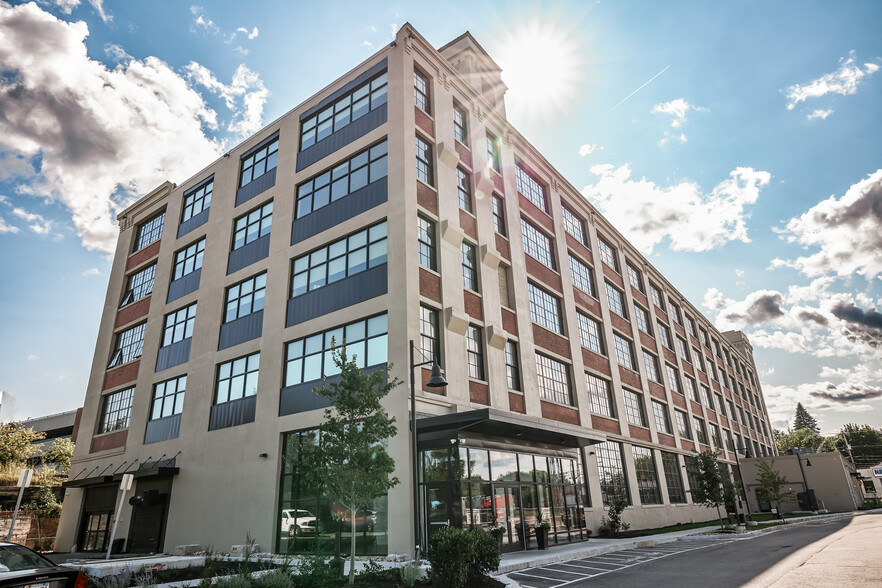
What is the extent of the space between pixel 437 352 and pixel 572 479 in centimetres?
965

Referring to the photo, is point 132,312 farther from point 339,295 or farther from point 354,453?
point 354,453

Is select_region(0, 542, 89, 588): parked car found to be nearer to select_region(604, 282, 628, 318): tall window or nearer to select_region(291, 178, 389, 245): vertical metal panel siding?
select_region(291, 178, 389, 245): vertical metal panel siding

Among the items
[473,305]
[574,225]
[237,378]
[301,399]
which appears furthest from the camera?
[574,225]

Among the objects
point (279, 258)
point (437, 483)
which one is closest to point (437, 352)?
point (437, 483)

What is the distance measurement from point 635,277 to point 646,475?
16852 millimetres

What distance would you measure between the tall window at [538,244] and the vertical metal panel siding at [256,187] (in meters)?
13.5

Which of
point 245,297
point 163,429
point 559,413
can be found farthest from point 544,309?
point 163,429

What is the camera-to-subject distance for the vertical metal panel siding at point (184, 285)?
29.5 meters

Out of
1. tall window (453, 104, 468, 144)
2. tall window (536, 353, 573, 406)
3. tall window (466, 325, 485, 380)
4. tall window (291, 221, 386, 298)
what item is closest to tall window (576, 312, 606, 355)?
tall window (536, 353, 573, 406)

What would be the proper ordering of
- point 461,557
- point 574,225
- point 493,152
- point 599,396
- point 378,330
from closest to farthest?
point 461,557, point 378,330, point 493,152, point 599,396, point 574,225

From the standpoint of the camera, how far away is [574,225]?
120 ft

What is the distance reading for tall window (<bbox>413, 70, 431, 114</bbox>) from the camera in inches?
951

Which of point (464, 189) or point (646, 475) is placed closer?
point (464, 189)

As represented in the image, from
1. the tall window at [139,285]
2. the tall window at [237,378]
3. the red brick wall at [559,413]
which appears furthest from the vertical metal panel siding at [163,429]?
the red brick wall at [559,413]
